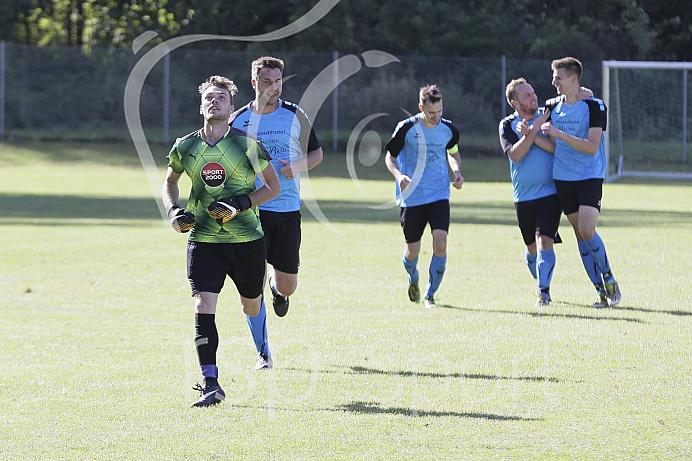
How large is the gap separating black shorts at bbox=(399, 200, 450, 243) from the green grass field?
0.70 meters

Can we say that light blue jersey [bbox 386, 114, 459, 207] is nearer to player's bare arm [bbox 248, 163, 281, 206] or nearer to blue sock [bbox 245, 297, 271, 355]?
blue sock [bbox 245, 297, 271, 355]

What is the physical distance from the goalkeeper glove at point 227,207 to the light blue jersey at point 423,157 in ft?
11.9

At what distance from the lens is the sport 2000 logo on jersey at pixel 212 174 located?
643 centimetres

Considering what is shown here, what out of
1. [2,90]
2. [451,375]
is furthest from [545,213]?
[2,90]

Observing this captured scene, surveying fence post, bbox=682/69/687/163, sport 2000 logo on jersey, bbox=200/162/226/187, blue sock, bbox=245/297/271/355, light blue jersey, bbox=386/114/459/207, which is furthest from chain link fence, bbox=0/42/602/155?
sport 2000 logo on jersey, bbox=200/162/226/187

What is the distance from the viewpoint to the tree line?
34.3m

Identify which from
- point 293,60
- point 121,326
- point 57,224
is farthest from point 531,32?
point 121,326

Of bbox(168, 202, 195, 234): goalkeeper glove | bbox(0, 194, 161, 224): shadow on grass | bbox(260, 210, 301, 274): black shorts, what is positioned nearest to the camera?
bbox(168, 202, 195, 234): goalkeeper glove

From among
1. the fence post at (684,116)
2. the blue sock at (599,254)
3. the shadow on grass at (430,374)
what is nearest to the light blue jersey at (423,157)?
the blue sock at (599,254)

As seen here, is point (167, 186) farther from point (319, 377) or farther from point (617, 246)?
point (617, 246)

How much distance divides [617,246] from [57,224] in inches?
343

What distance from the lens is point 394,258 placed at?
12938 millimetres

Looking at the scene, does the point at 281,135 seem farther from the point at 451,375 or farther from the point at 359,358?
the point at 451,375

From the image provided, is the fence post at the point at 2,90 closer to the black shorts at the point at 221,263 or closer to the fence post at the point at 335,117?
the fence post at the point at 335,117
